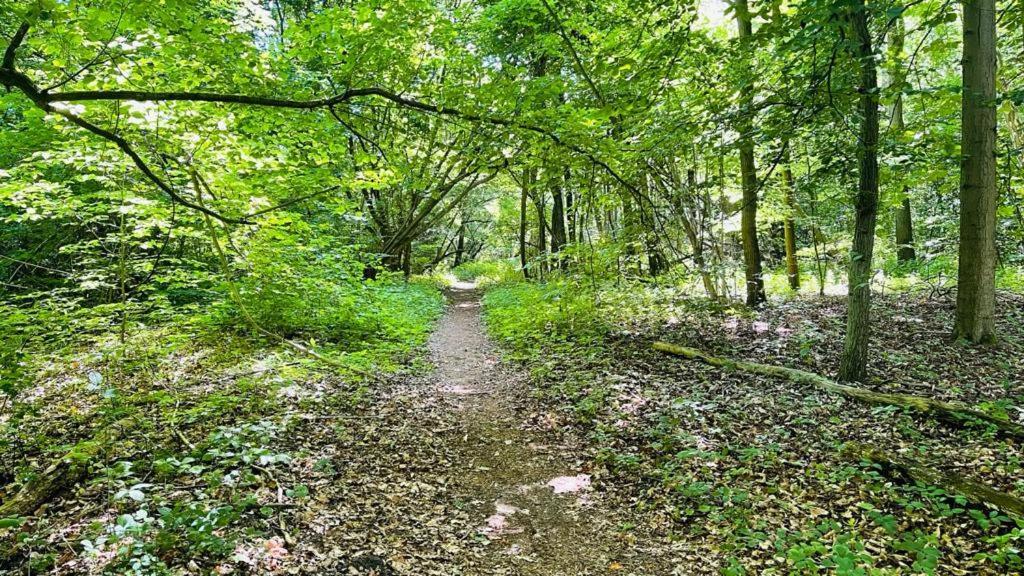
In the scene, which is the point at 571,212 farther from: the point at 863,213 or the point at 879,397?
the point at 879,397

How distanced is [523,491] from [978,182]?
23.8 ft

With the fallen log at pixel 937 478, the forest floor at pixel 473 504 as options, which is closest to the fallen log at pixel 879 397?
the fallen log at pixel 937 478

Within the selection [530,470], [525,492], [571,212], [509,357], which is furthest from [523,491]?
[571,212]

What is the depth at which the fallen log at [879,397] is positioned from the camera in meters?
4.55

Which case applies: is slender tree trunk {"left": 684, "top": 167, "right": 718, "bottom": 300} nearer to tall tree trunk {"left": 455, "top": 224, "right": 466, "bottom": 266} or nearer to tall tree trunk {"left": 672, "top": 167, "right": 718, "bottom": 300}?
tall tree trunk {"left": 672, "top": 167, "right": 718, "bottom": 300}

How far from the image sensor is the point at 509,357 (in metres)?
9.54

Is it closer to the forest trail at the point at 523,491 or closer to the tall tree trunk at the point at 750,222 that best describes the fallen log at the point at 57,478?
the forest trail at the point at 523,491

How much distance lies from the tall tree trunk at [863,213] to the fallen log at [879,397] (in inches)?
13.5

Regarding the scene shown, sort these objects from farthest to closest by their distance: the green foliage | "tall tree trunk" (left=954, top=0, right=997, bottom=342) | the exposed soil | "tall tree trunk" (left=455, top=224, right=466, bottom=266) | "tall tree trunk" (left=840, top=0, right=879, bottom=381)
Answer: "tall tree trunk" (left=455, top=224, right=466, bottom=266), the green foliage, "tall tree trunk" (left=954, top=0, right=997, bottom=342), "tall tree trunk" (left=840, top=0, right=879, bottom=381), the exposed soil

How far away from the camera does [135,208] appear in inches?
265

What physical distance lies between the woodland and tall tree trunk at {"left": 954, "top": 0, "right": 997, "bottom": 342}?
0.13 ft

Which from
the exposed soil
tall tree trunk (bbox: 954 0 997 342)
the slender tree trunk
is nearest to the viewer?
the exposed soil

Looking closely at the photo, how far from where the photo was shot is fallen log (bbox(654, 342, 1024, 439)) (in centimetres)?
455

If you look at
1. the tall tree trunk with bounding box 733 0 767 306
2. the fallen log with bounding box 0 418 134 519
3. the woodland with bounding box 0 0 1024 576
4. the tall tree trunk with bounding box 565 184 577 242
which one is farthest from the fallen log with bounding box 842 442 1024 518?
the fallen log with bounding box 0 418 134 519
